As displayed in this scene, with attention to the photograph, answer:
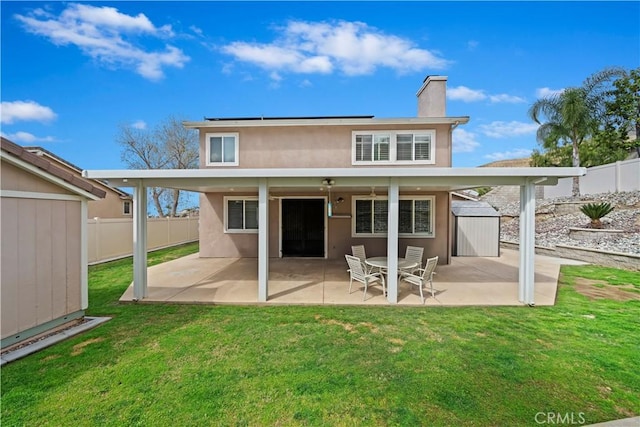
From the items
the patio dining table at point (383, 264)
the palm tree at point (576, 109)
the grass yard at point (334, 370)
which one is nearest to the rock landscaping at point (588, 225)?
the palm tree at point (576, 109)

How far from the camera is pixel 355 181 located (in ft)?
21.3

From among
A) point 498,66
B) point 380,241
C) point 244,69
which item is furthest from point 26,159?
point 498,66

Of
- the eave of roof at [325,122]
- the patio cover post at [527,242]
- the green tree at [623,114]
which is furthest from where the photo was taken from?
the green tree at [623,114]

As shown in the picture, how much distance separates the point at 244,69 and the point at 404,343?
Answer: 18192 millimetres

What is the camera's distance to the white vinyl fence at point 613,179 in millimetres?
15804

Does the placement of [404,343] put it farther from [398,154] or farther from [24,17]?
[24,17]

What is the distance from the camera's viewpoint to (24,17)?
8.84 m

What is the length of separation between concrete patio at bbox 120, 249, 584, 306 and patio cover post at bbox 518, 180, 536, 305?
35cm

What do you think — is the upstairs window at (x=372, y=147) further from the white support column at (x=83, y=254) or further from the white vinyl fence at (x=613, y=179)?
the white vinyl fence at (x=613, y=179)

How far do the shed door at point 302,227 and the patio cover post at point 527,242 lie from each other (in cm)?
695

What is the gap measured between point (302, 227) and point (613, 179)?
18.9 metres

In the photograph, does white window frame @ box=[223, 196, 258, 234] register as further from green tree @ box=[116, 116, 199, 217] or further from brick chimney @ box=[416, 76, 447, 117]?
green tree @ box=[116, 116, 199, 217]

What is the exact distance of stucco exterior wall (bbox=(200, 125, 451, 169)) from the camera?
36.5 feet

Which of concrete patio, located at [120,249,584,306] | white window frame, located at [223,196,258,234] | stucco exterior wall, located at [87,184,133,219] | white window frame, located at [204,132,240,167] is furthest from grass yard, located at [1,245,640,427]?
stucco exterior wall, located at [87,184,133,219]
